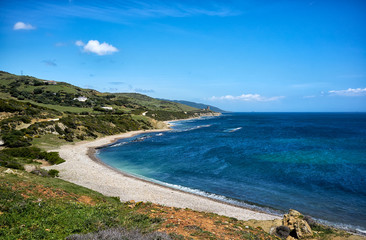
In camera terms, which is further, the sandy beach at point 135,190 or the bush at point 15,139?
the bush at point 15,139

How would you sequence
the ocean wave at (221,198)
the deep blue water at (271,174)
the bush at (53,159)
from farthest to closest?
the bush at (53,159) < the deep blue water at (271,174) < the ocean wave at (221,198)

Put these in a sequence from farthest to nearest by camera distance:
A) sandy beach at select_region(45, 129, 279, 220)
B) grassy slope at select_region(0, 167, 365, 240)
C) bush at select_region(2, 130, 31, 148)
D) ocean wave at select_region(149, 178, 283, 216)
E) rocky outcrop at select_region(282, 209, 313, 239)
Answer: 1. bush at select_region(2, 130, 31, 148)
2. ocean wave at select_region(149, 178, 283, 216)
3. sandy beach at select_region(45, 129, 279, 220)
4. rocky outcrop at select_region(282, 209, 313, 239)
5. grassy slope at select_region(0, 167, 365, 240)

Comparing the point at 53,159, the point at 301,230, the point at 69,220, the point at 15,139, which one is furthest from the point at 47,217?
the point at 15,139

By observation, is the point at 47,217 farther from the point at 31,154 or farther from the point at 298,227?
the point at 31,154

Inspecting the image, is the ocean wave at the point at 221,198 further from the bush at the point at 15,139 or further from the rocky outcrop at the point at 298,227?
the bush at the point at 15,139

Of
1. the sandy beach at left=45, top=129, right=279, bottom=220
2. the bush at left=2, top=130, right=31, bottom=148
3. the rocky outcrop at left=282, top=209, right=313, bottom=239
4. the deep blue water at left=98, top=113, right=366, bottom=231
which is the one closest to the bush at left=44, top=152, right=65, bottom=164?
the sandy beach at left=45, top=129, right=279, bottom=220

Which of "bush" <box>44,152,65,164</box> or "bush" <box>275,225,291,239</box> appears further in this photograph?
"bush" <box>44,152,65,164</box>

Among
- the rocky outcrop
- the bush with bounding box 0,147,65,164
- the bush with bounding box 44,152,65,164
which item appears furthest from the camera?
the bush with bounding box 44,152,65,164

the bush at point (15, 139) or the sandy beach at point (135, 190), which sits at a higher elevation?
the bush at point (15, 139)

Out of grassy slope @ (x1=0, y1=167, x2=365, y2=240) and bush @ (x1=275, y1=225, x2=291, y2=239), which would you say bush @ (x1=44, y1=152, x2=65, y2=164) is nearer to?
grassy slope @ (x1=0, y1=167, x2=365, y2=240)

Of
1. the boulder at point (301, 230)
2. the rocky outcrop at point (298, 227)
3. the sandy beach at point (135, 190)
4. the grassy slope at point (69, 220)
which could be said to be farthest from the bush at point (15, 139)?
the boulder at point (301, 230)

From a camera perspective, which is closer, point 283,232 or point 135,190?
point 283,232

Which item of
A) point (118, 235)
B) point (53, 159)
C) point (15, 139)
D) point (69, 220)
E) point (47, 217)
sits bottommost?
point (53, 159)

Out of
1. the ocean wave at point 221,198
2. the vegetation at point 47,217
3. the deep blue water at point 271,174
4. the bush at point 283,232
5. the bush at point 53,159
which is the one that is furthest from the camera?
the bush at point 53,159
